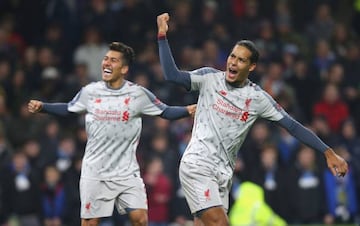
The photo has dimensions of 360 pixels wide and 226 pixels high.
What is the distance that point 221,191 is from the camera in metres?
11.0

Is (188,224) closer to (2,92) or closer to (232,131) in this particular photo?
(2,92)

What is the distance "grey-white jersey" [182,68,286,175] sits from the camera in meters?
10.9

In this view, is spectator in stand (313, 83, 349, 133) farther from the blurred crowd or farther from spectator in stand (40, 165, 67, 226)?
spectator in stand (40, 165, 67, 226)

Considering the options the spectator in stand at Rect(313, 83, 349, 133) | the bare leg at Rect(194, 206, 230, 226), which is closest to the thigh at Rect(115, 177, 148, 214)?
the bare leg at Rect(194, 206, 230, 226)

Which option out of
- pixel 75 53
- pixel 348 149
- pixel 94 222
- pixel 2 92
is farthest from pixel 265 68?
pixel 94 222

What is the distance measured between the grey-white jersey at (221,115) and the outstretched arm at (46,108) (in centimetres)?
196

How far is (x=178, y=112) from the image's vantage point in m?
12.2

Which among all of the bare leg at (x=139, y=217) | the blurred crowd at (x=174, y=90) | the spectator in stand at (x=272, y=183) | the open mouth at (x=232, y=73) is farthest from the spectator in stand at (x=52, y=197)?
the open mouth at (x=232, y=73)

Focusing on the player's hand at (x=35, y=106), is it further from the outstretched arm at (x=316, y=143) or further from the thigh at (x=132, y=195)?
the outstretched arm at (x=316, y=143)

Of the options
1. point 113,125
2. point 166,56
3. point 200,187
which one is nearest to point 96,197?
point 113,125

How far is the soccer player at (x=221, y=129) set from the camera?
1073 cm

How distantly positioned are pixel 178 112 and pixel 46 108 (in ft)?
4.73

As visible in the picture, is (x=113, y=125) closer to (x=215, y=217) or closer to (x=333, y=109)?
(x=215, y=217)

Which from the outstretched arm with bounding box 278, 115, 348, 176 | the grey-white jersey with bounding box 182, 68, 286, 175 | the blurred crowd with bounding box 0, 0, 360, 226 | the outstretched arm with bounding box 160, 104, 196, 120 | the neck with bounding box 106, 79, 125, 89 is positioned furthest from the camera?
the blurred crowd with bounding box 0, 0, 360, 226
